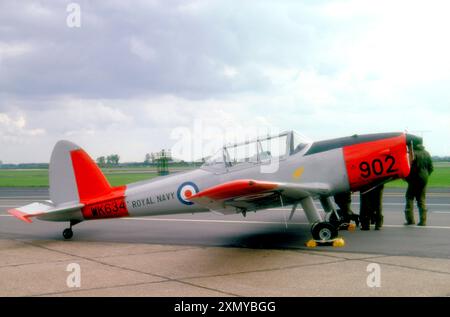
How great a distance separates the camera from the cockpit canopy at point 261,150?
952 centimetres

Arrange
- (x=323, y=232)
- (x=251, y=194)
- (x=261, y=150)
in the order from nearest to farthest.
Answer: (x=251, y=194) < (x=323, y=232) < (x=261, y=150)

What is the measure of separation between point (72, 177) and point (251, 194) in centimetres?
443

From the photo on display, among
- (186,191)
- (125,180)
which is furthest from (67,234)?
(125,180)

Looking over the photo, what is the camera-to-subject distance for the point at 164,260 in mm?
7824

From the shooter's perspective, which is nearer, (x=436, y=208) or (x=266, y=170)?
(x=266, y=170)

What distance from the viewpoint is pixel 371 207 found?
10.7 meters

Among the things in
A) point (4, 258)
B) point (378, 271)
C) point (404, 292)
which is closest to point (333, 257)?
point (378, 271)

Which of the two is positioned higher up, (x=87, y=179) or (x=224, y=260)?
(x=87, y=179)

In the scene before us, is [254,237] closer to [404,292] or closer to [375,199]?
[375,199]

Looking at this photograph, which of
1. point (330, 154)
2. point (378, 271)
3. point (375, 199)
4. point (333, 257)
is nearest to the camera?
point (378, 271)

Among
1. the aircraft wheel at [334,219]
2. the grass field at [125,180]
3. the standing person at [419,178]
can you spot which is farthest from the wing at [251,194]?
the grass field at [125,180]

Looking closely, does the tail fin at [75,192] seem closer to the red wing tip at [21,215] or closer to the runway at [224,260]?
the red wing tip at [21,215]

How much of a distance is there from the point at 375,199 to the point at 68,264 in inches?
252

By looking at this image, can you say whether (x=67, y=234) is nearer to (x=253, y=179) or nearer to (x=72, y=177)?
(x=72, y=177)
